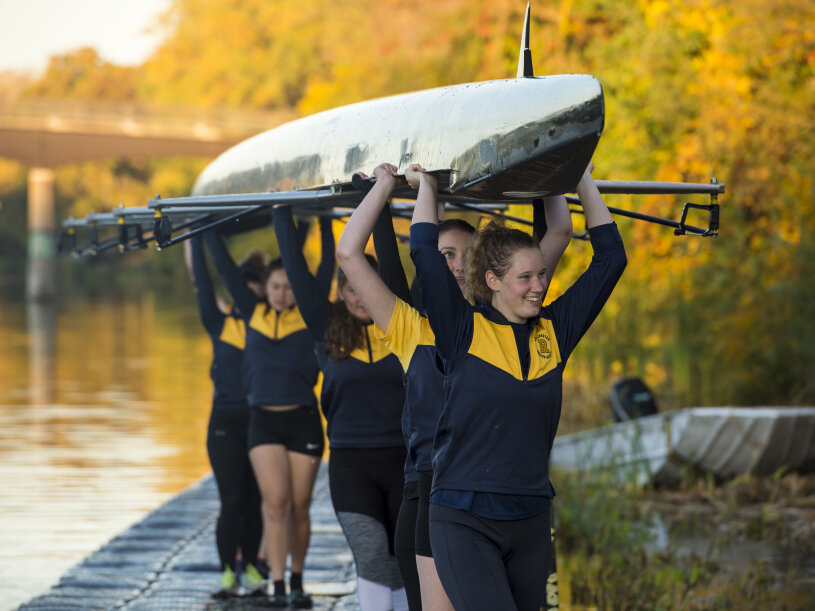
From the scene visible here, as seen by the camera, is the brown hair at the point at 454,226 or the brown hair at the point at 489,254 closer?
the brown hair at the point at 489,254

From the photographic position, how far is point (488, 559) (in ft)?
12.4

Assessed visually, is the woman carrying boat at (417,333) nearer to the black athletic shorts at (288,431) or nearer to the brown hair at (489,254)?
the brown hair at (489,254)

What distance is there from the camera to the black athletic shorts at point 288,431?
6750mm

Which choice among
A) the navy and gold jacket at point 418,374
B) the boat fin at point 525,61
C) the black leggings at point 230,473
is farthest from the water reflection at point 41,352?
the boat fin at point 525,61

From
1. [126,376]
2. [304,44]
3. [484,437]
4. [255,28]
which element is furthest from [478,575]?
[255,28]

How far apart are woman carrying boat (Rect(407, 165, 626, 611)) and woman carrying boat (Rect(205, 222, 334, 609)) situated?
2771 millimetres

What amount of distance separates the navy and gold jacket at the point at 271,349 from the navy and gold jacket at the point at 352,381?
3.48 feet

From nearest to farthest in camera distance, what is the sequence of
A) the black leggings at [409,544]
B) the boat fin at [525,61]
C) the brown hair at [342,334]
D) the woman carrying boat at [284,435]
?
1. the boat fin at [525,61]
2. the black leggings at [409,544]
3. the brown hair at [342,334]
4. the woman carrying boat at [284,435]

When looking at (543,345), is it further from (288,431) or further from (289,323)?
(289,323)

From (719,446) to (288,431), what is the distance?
173 inches

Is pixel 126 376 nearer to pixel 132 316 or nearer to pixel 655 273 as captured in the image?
pixel 655 273

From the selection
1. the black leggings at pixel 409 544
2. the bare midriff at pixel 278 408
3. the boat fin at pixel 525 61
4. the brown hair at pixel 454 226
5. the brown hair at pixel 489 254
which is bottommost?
the black leggings at pixel 409 544

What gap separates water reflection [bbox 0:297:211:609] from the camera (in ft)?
28.5

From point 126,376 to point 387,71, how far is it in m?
9.79
